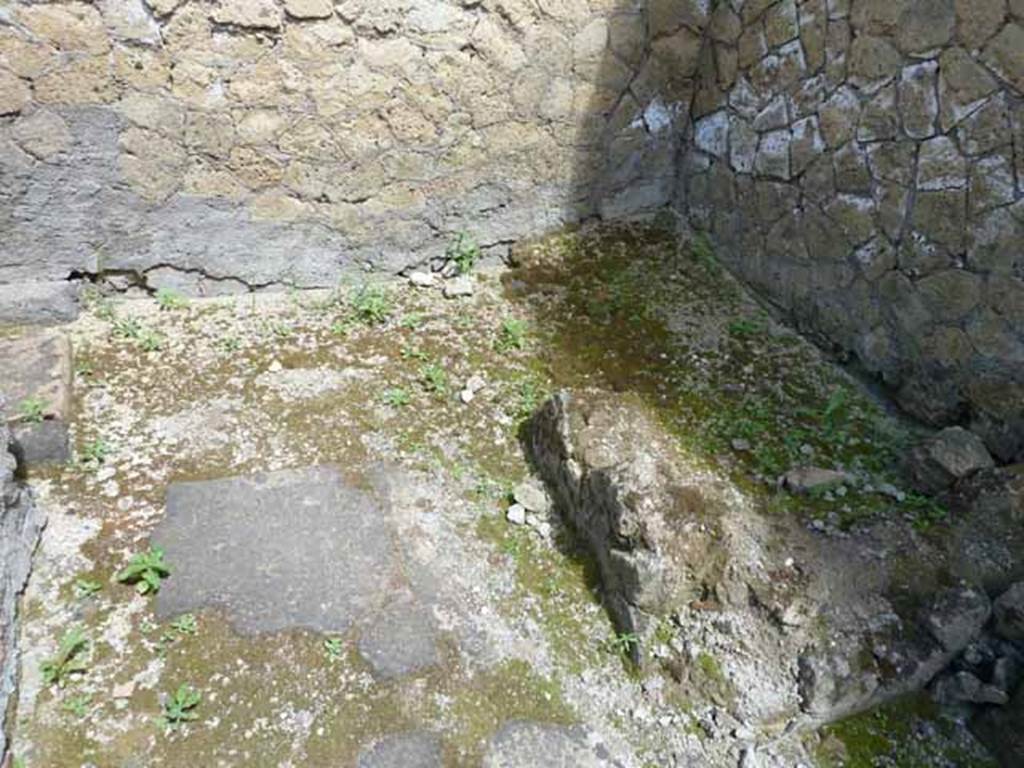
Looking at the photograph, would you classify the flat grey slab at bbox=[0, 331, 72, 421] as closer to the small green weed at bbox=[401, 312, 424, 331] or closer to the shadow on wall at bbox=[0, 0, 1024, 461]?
the shadow on wall at bbox=[0, 0, 1024, 461]

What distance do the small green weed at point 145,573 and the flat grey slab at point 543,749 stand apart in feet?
3.10

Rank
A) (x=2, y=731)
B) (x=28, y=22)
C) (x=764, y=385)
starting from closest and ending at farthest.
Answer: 1. (x=2, y=731)
2. (x=28, y=22)
3. (x=764, y=385)

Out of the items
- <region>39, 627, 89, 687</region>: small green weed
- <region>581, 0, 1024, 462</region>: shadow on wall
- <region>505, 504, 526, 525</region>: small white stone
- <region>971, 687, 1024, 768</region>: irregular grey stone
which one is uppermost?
<region>581, 0, 1024, 462</region>: shadow on wall

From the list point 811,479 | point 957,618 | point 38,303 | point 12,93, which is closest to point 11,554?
point 38,303

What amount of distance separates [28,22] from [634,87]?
216 cm

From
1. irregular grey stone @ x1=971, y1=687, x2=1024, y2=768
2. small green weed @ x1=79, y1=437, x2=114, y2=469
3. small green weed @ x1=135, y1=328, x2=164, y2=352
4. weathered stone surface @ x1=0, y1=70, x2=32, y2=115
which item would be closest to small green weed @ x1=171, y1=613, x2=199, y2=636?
small green weed @ x1=79, y1=437, x2=114, y2=469

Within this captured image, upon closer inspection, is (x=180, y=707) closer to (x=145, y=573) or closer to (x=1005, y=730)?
(x=145, y=573)

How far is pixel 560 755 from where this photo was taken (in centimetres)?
184

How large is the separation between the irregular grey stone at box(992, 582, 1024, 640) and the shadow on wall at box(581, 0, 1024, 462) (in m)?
0.57

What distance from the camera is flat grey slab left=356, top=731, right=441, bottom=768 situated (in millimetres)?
1793

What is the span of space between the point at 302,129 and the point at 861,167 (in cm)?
193

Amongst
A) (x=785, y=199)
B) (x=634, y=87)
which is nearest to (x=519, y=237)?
(x=634, y=87)

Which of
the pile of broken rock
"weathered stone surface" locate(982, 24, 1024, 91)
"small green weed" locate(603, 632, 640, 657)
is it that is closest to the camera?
the pile of broken rock

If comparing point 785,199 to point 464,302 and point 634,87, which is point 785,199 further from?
point 464,302
